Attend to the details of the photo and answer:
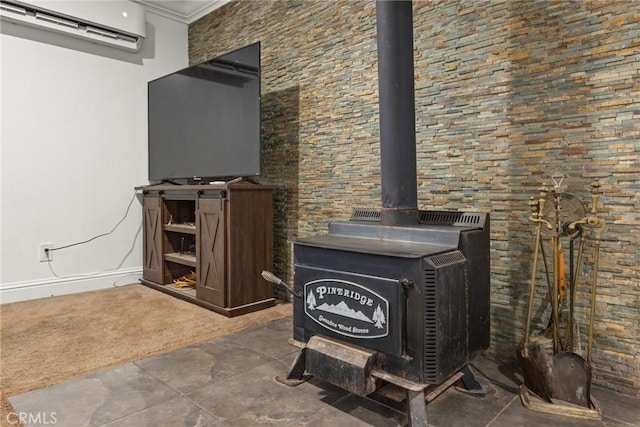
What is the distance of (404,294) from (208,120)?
7.59ft

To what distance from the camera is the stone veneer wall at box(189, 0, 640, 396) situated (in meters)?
1.67

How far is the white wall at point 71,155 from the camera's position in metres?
3.11

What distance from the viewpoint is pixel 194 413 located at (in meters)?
1.53

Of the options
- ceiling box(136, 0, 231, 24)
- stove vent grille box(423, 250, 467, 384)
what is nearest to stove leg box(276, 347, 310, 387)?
stove vent grille box(423, 250, 467, 384)

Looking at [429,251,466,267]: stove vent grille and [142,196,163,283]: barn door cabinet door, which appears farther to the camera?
[142,196,163,283]: barn door cabinet door

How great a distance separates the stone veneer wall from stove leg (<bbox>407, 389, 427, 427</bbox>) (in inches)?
32.4

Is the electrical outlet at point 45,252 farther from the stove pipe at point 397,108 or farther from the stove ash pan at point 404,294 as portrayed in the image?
the stove pipe at point 397,108

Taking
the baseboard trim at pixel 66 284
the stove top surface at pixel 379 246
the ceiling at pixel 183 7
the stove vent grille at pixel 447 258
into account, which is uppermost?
the ceiling at pixel 183 7

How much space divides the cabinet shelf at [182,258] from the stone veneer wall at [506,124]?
947 millimetres

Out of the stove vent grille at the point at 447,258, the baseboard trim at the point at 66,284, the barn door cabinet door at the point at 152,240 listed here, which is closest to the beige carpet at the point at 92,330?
the baseboard trim at the point at 66,284

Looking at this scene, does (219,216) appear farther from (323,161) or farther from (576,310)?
(576,310)

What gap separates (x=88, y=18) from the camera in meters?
3.32

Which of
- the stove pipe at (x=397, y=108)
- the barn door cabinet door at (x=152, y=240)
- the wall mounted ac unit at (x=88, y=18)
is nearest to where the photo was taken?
the stove pipe at (x=397, y=108)

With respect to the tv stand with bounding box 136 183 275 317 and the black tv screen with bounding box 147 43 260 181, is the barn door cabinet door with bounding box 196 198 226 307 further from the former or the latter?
the black tv screen with bounding box 147 43 260 181
